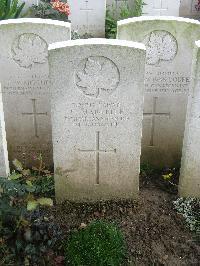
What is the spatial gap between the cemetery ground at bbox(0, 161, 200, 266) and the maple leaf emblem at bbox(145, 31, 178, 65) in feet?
4.39

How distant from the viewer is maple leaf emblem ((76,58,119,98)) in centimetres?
368

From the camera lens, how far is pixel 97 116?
3.94 m

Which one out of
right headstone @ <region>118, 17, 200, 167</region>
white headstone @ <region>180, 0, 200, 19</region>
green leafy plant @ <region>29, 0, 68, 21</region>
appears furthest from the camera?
white headstone @ <region>180, 0, 200, 19</region>

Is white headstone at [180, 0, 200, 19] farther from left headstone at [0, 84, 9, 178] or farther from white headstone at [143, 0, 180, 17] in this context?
left headstone at [0, 84, 9, 178]

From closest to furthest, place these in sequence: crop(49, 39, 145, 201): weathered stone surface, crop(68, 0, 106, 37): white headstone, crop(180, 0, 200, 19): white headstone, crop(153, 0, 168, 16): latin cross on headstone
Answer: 1. crop(49, 39, 145, 201): weathered stone surface
2. crop(68, 0, 106, 37): white headstone
3. crop(153, 0, 168, 16): latin cross on headstone
4. crop(180, 0, 200, 19): white headstone

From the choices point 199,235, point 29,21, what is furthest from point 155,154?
point 29,21

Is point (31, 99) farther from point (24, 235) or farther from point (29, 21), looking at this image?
point (24, 235)

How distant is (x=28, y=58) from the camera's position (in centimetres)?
448

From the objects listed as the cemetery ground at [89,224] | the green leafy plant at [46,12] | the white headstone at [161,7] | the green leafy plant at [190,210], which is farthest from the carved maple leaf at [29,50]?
the white headstone at [161,7]

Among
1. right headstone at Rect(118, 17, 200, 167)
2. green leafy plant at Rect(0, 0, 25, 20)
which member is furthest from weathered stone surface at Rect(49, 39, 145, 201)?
green leafy plant at Rect(0, 0, 25, 20)

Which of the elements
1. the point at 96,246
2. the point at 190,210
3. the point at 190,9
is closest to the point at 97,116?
the point at 96,246

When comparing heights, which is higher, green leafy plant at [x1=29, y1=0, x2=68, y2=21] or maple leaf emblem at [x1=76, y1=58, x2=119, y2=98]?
green leafy plant at [x1=29, y1=0, x2=68, y2=21]

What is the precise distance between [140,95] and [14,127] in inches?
69.7

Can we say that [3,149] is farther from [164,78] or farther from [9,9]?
[9,9]
